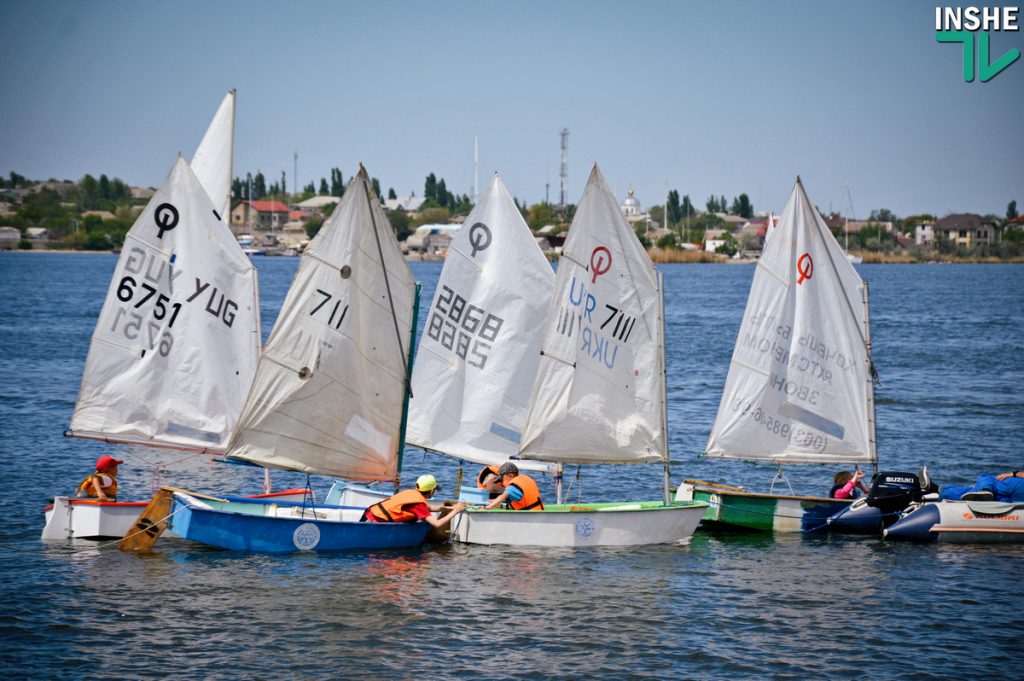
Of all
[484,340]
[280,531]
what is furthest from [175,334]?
[484,340]

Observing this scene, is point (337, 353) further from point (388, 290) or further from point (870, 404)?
point (870, 404)

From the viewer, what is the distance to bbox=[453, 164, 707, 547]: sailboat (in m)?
27.0

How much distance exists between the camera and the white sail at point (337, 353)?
1026 inches

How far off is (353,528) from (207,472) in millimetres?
11198

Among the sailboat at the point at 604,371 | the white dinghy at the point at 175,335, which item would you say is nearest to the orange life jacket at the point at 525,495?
the sailboat at the point at 604,371

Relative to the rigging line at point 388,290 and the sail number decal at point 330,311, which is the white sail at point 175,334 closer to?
the sail number decal at point 330,311

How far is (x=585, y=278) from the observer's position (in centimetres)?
2738

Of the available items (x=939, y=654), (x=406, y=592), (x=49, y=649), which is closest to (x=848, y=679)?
(x=939, y=654)

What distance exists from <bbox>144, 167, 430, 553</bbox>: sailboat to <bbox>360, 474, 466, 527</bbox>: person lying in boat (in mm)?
226

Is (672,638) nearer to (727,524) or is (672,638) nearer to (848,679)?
(848,679)

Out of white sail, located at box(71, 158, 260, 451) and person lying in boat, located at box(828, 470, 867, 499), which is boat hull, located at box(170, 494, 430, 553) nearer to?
white sail, located at box(71, 158, 260, 451)

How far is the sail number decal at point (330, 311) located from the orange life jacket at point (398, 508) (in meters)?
3.96

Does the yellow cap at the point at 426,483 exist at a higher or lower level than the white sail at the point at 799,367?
lower

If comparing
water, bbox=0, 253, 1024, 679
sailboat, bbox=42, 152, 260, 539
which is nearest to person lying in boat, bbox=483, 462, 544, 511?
water, bbox=0, 253, 1024, 679
